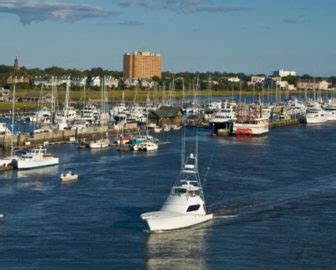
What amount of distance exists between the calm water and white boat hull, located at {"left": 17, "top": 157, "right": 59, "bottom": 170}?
2.01 feet

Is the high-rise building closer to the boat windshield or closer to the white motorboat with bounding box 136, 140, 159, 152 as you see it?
the white motorboat with bounding box 136, 140, 159, 152

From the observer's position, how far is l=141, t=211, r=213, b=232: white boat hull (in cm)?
2633

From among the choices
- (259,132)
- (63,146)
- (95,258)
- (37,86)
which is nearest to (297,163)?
(63,146)

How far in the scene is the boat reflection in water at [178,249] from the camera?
23.4 meters

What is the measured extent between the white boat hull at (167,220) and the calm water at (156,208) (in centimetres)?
32

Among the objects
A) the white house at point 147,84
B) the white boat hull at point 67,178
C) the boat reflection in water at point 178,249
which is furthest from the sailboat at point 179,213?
the white house at point 147,84

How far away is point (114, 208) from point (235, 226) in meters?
4.98

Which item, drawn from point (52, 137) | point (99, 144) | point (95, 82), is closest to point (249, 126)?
point (52, 137)

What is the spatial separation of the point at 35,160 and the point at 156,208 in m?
12.3

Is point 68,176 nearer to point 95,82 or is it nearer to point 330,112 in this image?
point 330,112

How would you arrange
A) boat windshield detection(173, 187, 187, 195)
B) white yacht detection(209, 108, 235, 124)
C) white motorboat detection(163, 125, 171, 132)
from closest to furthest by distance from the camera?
boat windshield detection(173, 187, 187, 195)
white motorboat detection(163, 125, 171, 132)
white yacht detection(209, 108, 235, 124)

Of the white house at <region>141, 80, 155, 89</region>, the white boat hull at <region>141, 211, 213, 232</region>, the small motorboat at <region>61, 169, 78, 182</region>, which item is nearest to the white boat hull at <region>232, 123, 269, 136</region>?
the small motorboat at <region>61, 169, 78, 182</region>

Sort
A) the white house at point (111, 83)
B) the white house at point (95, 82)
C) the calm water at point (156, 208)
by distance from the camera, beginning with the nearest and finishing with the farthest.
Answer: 1. the calm water at point (156, 208)
2. the white house at point (111, 83)
3. the white house at point (95, 82)

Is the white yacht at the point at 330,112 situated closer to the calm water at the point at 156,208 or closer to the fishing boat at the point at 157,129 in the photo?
the fishing boat at the point at 157,129
